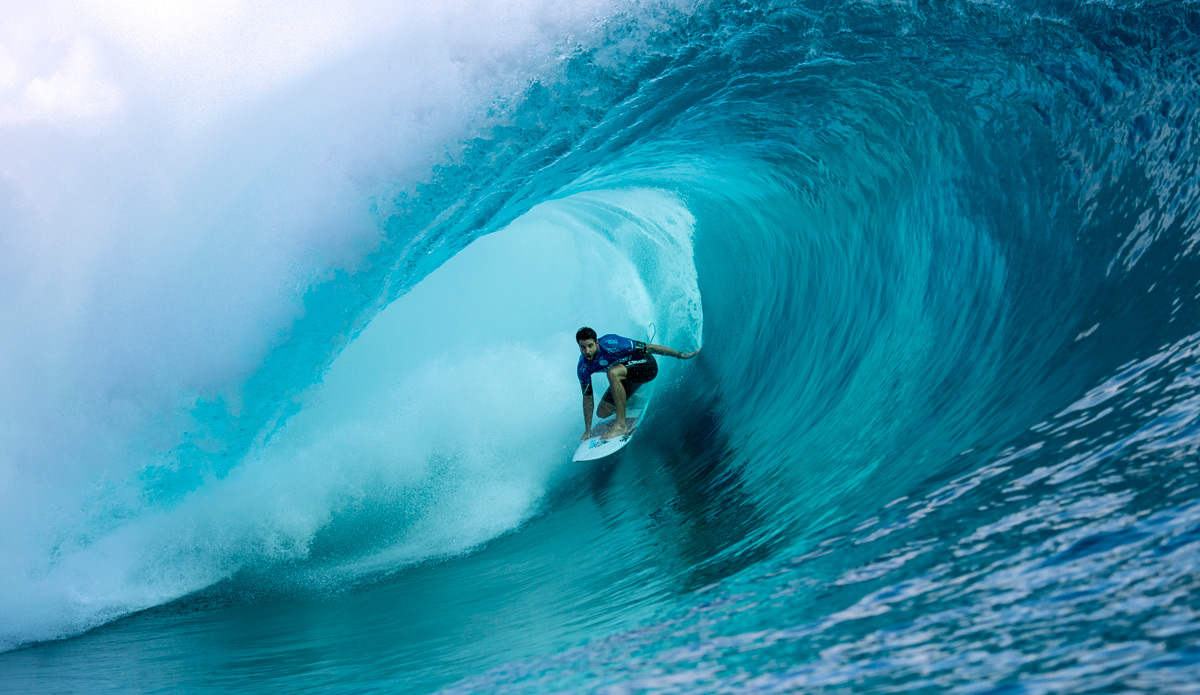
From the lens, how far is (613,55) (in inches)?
206

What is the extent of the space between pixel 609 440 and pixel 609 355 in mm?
786

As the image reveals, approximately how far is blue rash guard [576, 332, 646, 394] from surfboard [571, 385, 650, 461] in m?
0.48

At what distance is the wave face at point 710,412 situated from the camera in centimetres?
257

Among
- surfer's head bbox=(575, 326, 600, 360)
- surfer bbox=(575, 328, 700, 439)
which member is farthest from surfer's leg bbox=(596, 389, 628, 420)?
surfer's head bbox=(575, 326, 600, 360)

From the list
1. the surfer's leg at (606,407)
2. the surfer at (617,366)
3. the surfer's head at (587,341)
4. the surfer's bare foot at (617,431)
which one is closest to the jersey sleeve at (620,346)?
the surfer at (617,366)

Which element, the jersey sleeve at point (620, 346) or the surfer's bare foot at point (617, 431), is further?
the surfer's bare foot at point (617, 431)

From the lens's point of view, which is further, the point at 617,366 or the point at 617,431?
the point at 617,431

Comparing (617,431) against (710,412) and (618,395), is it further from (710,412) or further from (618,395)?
(710,412)

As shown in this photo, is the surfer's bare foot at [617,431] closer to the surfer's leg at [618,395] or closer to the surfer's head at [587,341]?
the surfer's leg at [618,395]

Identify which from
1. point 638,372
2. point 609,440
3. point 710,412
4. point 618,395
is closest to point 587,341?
point 618,395

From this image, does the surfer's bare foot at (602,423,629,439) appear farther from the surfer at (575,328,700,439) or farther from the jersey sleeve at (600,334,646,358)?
the jersey sleeve at (600,334,646,358)

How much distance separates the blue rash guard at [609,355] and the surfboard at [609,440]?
478 mm

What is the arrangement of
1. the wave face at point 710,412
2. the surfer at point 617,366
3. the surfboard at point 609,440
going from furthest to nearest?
the surfboard at point 609,440, the surfer at point 617,366, the wave face at point 710,412

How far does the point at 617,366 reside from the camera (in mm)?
6438
